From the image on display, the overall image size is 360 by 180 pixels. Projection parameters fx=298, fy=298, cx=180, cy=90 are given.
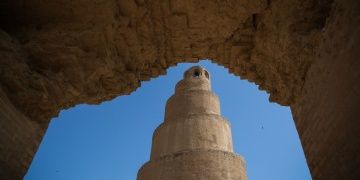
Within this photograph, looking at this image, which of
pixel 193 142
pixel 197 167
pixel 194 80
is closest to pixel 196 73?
pixel 194 80

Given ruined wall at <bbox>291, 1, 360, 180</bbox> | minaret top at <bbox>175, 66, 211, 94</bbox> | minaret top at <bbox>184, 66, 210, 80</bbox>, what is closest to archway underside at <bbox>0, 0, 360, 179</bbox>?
ruined wall at <bbox>291, 1, 360, 180</bbox>

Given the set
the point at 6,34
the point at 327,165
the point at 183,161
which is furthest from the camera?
the point at 183,161

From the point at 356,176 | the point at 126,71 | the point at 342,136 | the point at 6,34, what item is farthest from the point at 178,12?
the point at 356,176

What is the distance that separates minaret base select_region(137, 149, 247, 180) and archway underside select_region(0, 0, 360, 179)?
27.2 feet

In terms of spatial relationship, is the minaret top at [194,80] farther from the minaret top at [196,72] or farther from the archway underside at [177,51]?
the archway underside at [177,51]

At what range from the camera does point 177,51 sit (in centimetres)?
536

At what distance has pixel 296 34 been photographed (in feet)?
12.8

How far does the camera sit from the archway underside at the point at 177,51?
319 cm

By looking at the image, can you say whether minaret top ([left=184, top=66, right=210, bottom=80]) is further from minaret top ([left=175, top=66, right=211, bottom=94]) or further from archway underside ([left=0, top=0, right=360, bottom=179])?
archway underside ([left=0, top=0, right=360, bottom=179])

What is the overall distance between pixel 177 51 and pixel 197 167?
8587 millimetres

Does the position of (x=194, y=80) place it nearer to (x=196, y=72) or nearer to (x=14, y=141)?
(x=196, y=72)

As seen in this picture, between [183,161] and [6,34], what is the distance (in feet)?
34.1

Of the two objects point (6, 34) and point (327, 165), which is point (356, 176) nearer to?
point (327, 165)

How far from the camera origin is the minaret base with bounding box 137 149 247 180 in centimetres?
1273
